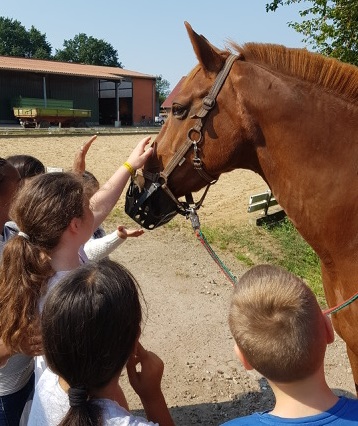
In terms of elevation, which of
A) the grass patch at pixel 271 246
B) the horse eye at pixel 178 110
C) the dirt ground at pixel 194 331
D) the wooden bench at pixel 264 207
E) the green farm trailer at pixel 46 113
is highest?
the horse eye at pixel 178 110

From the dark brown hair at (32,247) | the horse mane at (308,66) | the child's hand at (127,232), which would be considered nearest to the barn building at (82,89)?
the child's hand at (127,232)

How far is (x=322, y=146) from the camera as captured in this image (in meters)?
2.26

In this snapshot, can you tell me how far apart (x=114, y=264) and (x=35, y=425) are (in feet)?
1.89

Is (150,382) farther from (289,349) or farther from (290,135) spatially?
(290,135)

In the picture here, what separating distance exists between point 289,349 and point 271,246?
584 cm

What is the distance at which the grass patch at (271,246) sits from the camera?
19.8 ft

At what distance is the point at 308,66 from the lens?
239 cm

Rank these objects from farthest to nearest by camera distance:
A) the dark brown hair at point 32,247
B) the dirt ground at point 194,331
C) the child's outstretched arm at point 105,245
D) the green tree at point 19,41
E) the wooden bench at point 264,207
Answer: the green tree at point 19,41 → the wooden bench at point 264,207 → the dirt ground at point 194,331 → the child's outstretched arm at point 105,245 → the dark brown hair at point 32,247

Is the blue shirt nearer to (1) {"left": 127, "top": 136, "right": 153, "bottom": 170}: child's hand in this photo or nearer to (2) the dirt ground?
(1) {"left": 127, "top": 136, "right": 153, "bottom": 170}: child's hand

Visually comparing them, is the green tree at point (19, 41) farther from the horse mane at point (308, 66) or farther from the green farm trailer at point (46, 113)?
the horse mane at point (308, 66)

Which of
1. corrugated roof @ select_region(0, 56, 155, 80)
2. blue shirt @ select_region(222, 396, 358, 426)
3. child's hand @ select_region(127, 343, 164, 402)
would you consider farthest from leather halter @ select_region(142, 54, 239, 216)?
corrugated roof @ select_region(0, 56, 155, 80)

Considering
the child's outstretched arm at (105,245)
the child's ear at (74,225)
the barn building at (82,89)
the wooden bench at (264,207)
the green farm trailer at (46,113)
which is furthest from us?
the barn building at (82,89)

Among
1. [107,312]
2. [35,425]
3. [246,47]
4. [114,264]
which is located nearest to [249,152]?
[246,47]

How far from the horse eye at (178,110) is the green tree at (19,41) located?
8777 cm
